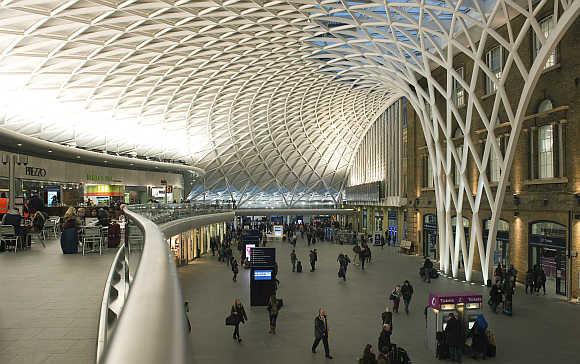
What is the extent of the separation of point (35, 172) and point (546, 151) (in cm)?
3364

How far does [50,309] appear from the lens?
769 centimetres

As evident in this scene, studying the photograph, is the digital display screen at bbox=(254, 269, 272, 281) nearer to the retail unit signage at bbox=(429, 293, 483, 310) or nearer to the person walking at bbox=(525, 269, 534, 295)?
the retail unit signage at bbox=(429, 293, 483, 310)

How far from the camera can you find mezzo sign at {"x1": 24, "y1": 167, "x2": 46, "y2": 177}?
33.0m

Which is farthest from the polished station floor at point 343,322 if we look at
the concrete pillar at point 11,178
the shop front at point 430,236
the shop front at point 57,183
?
the shop front at point 57,183

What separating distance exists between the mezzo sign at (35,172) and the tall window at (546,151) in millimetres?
32869

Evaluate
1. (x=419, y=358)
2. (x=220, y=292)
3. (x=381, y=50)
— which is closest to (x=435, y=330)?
(x=419, y=358)

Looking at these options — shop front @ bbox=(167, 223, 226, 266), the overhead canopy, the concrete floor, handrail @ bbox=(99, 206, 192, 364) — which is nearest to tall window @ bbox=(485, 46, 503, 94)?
the overhead canopy

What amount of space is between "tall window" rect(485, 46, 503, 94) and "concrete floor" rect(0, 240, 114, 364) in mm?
29582

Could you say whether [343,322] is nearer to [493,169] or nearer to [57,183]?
[493,169]

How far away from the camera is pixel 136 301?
1636mm

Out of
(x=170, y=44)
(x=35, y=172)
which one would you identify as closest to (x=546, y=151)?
(x=170, y=44)

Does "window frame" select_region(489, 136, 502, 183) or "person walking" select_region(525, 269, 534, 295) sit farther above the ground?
"window frame" select_region(489, 136, 502, 183)

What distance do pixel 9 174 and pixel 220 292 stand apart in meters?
14.7

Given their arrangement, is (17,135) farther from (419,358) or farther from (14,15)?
(419,358)
